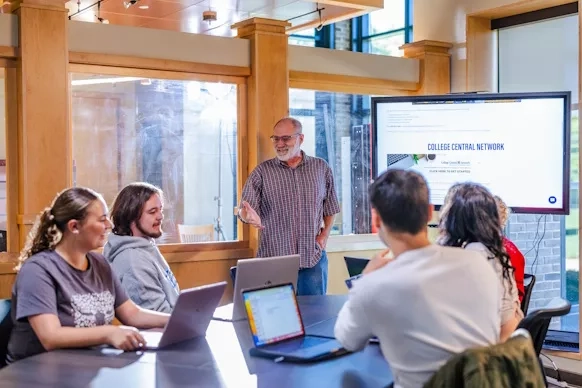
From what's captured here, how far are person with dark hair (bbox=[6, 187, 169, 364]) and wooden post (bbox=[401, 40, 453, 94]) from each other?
392 centimetres

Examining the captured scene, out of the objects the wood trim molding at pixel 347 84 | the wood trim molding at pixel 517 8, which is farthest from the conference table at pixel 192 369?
the wood trim molding at pixel 517 8

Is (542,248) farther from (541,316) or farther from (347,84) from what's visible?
(541,316)

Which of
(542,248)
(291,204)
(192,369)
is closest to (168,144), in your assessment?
(291,204)

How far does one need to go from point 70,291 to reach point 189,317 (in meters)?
0.41

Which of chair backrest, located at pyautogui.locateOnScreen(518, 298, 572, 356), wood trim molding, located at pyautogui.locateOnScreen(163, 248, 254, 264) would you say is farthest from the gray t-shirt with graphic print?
wood trim molding, located at pyautogui.locateOnScreen(163, 248, 254, 264)

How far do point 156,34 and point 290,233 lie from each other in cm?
160

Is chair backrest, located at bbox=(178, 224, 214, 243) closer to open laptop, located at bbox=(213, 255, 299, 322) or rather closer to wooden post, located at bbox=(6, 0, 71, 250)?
wooden post, located at bbox=(6, 0, 71, 250)

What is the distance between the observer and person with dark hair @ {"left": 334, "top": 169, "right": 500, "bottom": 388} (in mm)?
1871

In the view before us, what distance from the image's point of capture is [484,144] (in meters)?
4.88

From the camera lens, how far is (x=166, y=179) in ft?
17.5

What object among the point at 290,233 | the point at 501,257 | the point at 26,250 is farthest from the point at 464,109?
the point at 26,250

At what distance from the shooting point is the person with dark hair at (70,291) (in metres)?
2.46

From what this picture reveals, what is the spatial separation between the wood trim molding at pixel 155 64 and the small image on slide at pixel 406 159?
1.16 metres

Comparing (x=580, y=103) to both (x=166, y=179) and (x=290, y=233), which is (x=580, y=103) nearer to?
(x=290, y=233)
